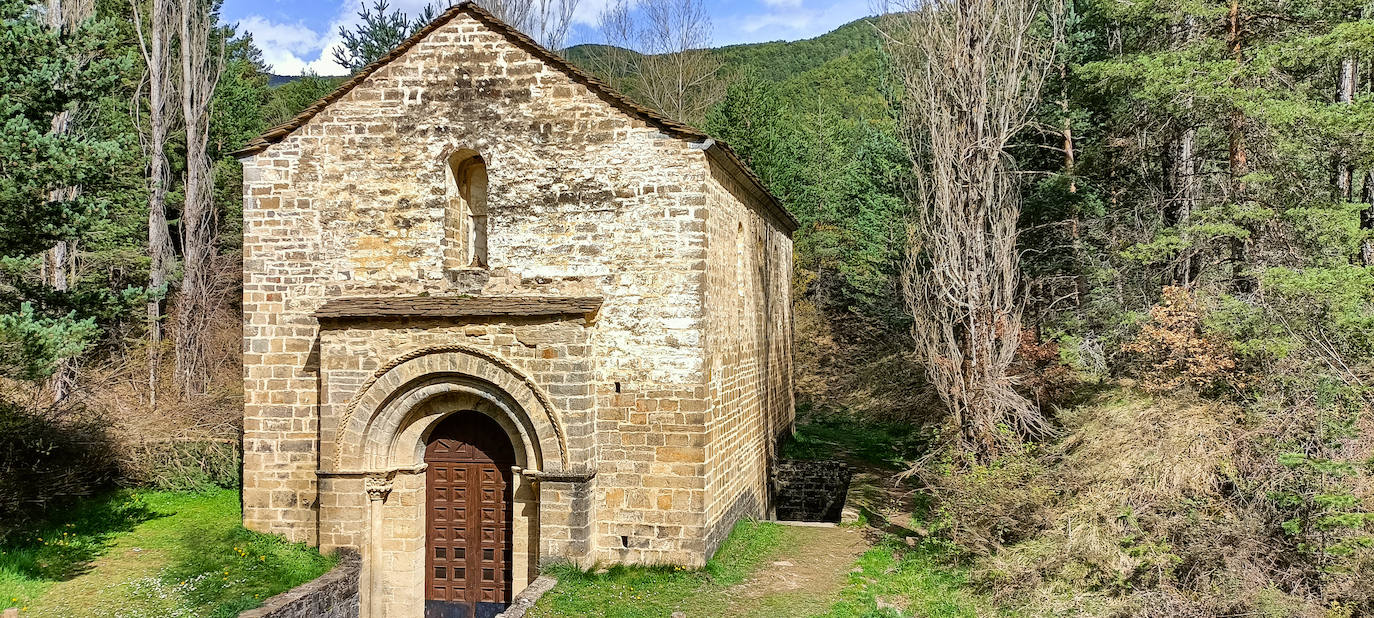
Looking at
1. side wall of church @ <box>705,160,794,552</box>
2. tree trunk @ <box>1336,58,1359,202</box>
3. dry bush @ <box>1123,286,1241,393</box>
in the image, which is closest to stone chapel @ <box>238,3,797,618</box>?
side wall of church @ <box>705,160,794,552</box>

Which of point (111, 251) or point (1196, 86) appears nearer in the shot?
point (1196, 86)

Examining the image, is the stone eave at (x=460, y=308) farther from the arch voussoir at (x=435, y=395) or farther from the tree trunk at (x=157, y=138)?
the tree trunk at (x=157, y=138)

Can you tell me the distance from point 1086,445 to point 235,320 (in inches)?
833

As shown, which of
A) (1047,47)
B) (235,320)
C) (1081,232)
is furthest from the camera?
(235,320)

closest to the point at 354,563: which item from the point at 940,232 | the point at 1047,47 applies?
the point at 940,232

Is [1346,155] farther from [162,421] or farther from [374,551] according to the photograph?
[162,421]

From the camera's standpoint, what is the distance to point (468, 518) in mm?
10711

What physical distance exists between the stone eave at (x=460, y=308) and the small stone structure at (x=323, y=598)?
9.76 ft

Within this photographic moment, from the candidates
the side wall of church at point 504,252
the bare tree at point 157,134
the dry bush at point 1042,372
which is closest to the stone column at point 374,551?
the side wall of church at point 504,252

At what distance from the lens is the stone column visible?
1030cm

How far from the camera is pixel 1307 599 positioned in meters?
8.15

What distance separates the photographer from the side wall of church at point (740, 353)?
34.9 ft

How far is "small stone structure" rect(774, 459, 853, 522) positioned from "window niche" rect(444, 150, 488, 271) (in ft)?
25.1

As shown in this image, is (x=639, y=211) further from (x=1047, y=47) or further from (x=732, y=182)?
(x=1047, y=47)
